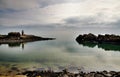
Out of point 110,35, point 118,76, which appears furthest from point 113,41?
point 118,76

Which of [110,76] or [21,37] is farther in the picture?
[21,37]

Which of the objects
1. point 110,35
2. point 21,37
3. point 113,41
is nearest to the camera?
point 113,41

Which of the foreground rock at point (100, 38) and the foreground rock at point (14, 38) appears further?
the foreground rock at point (14, 38)

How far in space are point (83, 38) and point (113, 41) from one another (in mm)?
9379

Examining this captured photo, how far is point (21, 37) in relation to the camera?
56.6m

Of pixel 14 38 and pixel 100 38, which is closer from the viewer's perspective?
pixel 100 38

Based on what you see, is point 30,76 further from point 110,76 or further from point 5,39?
point 5,39

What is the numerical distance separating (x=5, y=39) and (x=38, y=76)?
1644 inches

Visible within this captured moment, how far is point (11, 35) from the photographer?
55.4 meters

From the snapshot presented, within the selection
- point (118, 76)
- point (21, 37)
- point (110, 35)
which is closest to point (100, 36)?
point (110, 35)

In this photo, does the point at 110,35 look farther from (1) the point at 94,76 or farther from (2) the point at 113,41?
(1) the point at 94,76

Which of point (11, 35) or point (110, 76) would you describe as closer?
point (110, 76)

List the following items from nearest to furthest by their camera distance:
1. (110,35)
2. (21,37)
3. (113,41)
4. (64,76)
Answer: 1. (64,76)
2. (113,41)
3. (110,35)
4. (21,37)

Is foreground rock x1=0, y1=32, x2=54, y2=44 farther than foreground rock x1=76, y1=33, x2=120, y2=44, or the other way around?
foreground rock x1=0, y1=32, x2=54, y2=44
